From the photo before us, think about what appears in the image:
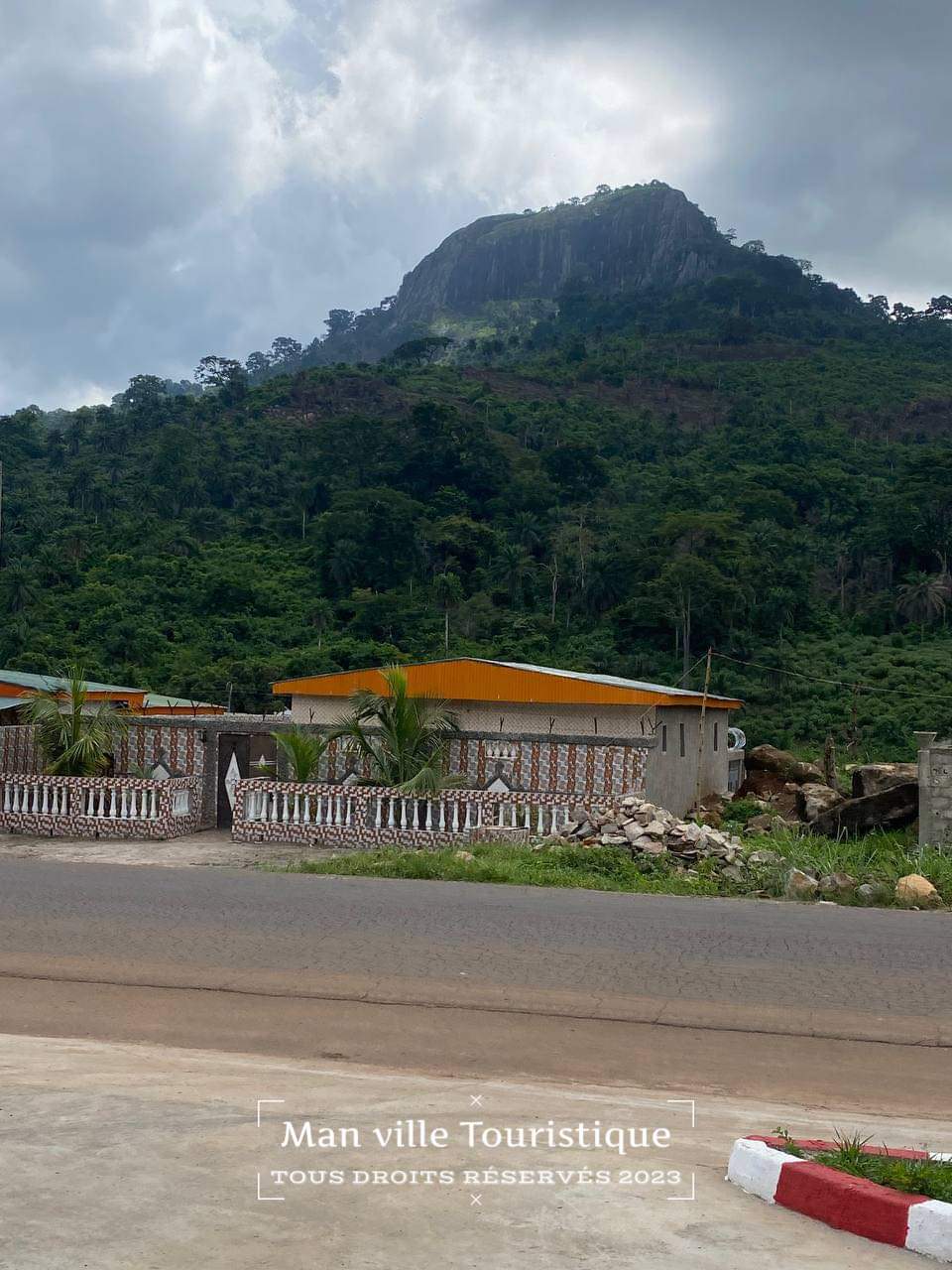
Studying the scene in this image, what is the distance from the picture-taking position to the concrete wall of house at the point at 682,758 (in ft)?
58.1

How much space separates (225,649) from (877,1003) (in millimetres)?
43424

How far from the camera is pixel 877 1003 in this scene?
732cm

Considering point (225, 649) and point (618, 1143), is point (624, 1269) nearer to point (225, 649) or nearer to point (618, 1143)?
point (618, 1143)

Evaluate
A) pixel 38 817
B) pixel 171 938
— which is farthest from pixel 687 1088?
pixel 38 817

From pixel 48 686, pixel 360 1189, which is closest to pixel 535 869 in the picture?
pixel 360 1189

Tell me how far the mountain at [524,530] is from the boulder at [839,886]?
28494 mm

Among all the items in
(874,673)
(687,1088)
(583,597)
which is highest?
(583,597)

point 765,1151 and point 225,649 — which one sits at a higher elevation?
point 225,649

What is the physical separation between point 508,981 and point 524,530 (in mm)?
58142

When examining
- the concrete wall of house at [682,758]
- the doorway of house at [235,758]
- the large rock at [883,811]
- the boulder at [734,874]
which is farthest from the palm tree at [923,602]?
the boulder at [734,874]

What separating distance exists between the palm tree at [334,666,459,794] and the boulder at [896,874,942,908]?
A: 616 centimetres

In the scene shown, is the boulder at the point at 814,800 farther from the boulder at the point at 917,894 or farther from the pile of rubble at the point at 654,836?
the boulder at the point at 917,894

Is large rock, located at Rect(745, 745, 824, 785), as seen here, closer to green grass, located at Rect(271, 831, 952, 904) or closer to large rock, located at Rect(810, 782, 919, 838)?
large rock, located at Rect(810, 782, 919, 838)

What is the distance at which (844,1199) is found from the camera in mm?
3861
